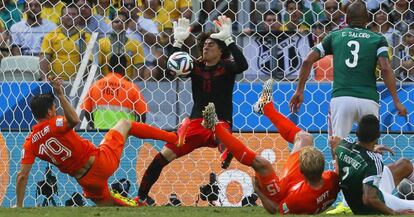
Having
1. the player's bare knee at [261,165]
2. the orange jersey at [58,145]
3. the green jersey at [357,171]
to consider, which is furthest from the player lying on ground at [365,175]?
the orange jersey at [58,145]

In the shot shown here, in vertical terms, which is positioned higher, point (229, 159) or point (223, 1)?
point (223, 1)

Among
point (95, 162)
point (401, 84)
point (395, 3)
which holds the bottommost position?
point (95, 162)

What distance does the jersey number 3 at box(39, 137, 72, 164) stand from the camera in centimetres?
1046

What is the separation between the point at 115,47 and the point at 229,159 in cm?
210

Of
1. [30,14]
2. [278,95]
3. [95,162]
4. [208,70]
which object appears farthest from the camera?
[30,14]

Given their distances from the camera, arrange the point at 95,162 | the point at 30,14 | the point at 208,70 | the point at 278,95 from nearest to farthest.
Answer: the point at 95,162, the point at 208,70, the point at 278,95, the point at 30,14

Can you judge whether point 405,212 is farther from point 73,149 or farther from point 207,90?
point 73,149

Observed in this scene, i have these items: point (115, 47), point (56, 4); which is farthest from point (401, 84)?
point (56, 4)

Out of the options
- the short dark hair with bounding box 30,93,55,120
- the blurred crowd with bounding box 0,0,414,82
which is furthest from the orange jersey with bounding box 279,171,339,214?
the blurred crowd with bounding box 0,0,414,82

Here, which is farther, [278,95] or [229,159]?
[278,95]

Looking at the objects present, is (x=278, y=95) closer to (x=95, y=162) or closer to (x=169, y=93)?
(x=169, y=93)

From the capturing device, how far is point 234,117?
12.3 metres

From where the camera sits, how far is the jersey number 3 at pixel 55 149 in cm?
1046

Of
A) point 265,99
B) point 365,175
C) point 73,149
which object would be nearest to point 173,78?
point 265,99
